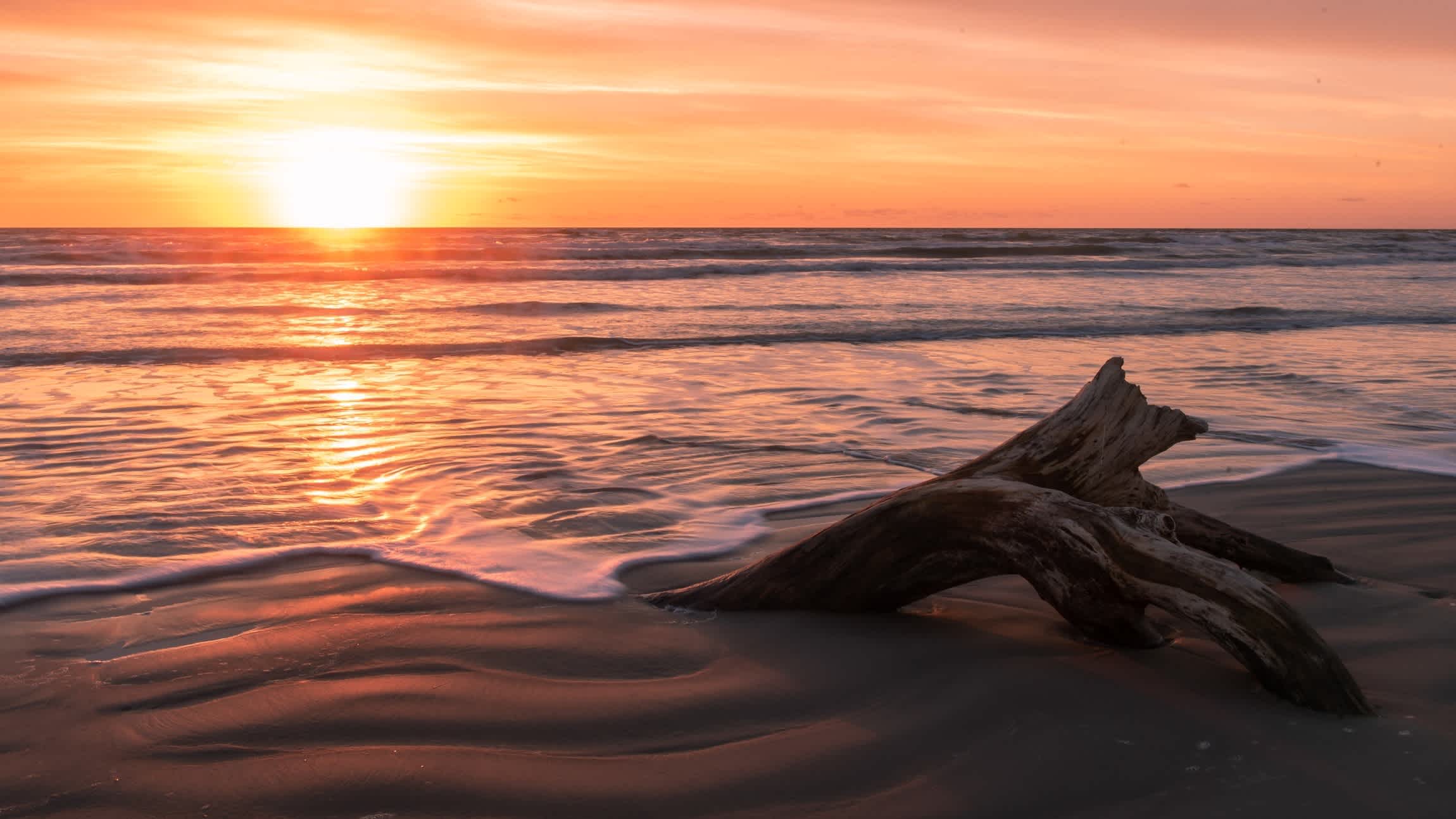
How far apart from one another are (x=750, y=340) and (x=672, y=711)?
10409mm

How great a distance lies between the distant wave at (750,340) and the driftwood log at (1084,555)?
861 cm

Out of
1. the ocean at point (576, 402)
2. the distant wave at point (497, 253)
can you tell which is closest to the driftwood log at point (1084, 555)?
the ocean at point (576, 402)

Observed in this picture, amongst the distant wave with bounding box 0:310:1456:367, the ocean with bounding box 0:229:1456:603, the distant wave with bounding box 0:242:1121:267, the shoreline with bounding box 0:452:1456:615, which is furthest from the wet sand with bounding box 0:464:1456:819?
the distant wave with bounding box 0:242:1121:267

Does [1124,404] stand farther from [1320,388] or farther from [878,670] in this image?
[1320,388]

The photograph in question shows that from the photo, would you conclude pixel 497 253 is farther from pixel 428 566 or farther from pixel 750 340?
pixel 428 566

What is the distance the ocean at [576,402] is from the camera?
4.96m

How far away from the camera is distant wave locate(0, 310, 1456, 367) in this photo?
1116 cm

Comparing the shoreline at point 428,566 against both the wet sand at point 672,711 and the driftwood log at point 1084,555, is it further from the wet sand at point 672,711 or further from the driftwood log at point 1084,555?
the driftwood log at point 1084,555

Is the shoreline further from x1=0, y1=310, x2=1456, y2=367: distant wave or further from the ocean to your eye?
x1=0, y1=310, x2=1456, y2=367: distant wave

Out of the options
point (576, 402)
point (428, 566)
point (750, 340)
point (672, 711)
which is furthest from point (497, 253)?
point (672, 711)

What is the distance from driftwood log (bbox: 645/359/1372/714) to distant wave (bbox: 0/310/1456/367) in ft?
28.2

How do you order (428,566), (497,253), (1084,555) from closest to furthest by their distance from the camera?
(1084,555)
(428,566)
(497,253)

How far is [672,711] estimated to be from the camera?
3062 millimetres

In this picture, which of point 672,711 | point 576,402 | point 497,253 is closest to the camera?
point 672,711
